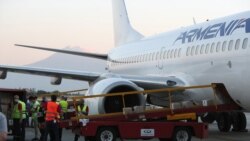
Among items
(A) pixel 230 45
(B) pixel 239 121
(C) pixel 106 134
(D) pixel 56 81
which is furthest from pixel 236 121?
(C) pixel 106 134

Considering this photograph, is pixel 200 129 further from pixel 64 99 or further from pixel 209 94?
pixel 64 99

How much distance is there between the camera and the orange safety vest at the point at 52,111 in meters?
12.8

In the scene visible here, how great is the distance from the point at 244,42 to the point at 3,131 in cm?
850

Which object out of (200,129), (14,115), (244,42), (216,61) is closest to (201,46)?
(216,61)

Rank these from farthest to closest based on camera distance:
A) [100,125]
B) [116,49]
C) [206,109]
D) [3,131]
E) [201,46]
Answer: [116,49]
[201,46]
[206,109]
[100,125]
[3,131]

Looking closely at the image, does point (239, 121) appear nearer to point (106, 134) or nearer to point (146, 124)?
point (146, 124)

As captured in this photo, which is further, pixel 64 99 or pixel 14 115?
pixel 64 99

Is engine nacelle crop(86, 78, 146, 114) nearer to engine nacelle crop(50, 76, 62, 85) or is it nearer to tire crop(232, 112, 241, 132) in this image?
tire crop(232, 112, 241, 132)

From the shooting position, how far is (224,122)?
18297mm

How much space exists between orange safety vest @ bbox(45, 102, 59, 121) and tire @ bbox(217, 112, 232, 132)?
7.56 meters

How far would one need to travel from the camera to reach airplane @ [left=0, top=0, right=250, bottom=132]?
519 inches

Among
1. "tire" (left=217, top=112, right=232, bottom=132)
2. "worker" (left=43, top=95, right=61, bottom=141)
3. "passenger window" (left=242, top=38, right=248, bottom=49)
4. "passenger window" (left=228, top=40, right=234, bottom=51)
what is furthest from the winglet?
"worker" (left=43, top=95, right=61, bottom=141)

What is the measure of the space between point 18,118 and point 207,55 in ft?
18.9

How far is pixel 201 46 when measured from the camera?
49.4ft
